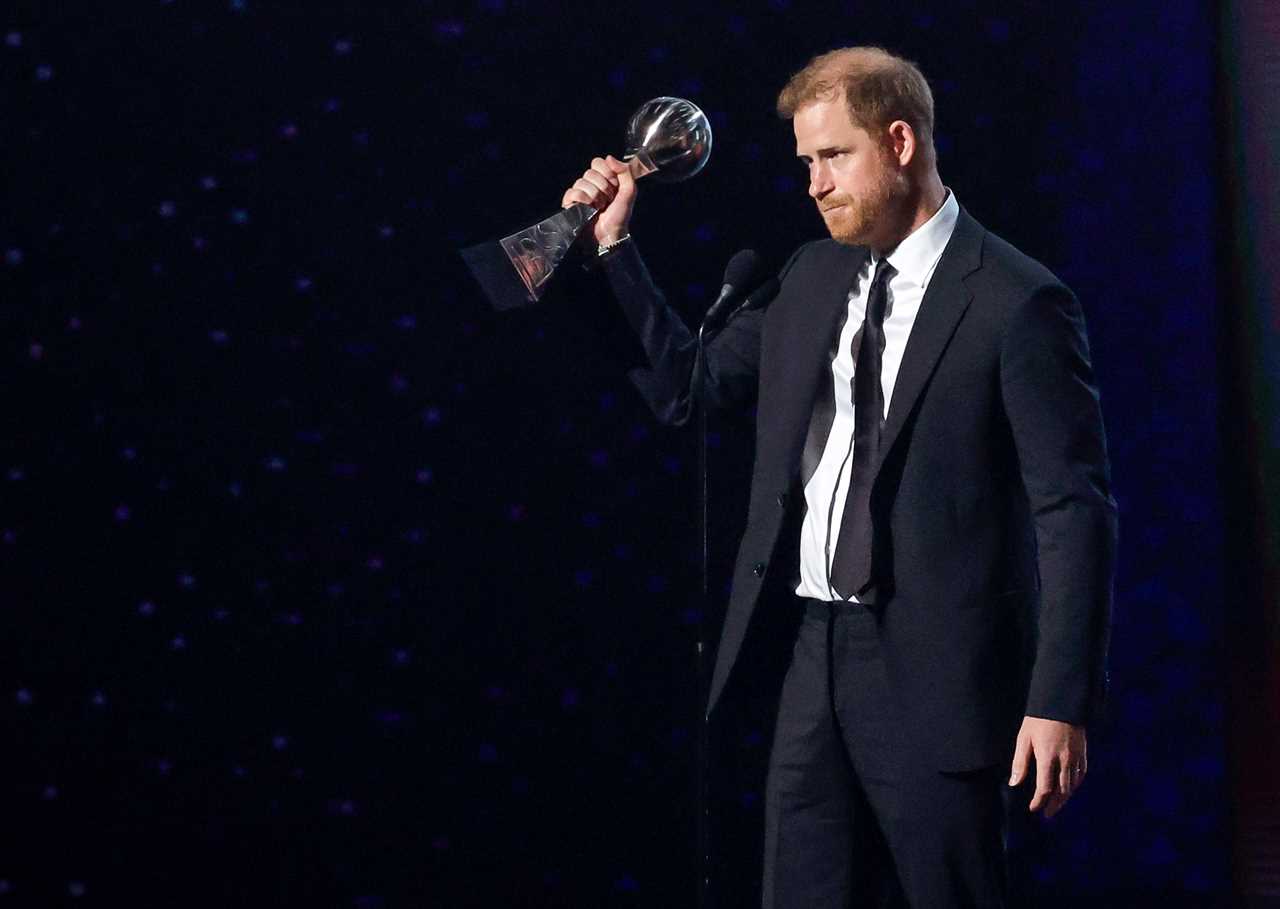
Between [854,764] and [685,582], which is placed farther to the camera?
[685,582]

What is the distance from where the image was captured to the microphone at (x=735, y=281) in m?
1.80

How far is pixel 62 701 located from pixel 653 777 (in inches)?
41.4

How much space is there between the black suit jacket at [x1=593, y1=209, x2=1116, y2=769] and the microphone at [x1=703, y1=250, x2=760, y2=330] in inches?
7.4

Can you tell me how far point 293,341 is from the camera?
A: 96.7 inches

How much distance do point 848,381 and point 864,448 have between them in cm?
11

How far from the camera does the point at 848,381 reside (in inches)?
76.1

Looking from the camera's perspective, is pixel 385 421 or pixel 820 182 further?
pixel 385 421

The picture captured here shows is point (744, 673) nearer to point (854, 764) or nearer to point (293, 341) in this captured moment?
point (854, 764)

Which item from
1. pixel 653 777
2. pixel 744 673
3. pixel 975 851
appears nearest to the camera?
pixel 975 851

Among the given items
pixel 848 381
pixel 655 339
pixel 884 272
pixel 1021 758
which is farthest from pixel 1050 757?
pixel 655 339

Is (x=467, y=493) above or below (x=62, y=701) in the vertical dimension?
above

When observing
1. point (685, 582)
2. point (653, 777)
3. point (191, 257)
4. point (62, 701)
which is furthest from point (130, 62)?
point (653, 777)

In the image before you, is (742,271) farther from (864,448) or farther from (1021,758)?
(1021,758)

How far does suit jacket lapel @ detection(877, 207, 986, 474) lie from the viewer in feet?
5.99
